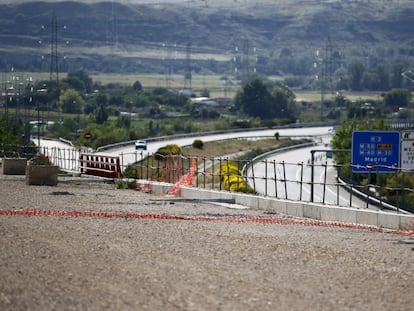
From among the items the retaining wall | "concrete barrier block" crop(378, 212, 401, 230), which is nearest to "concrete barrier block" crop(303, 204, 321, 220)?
the retaining wall

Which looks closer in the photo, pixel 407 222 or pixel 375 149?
pixel 407 222

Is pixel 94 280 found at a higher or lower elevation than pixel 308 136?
higher

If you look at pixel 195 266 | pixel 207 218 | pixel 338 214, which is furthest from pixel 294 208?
pixel 195 266

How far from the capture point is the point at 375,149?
38.2 meters

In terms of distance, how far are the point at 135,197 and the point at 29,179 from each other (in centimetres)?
703

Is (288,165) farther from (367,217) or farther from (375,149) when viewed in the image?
(367,217)

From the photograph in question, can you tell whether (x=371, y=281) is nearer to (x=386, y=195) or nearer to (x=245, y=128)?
(x=386, y=195)

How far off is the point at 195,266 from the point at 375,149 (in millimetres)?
19841

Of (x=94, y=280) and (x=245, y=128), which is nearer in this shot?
(x=94, y=280)

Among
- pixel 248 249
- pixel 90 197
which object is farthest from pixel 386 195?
pixel 248 249

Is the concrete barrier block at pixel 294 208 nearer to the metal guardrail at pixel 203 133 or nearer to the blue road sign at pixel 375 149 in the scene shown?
the blue road sign at pixel 375 149

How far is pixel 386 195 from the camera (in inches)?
1972

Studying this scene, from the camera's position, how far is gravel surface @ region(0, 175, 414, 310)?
16047mm

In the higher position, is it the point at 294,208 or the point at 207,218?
the point at 207,218
